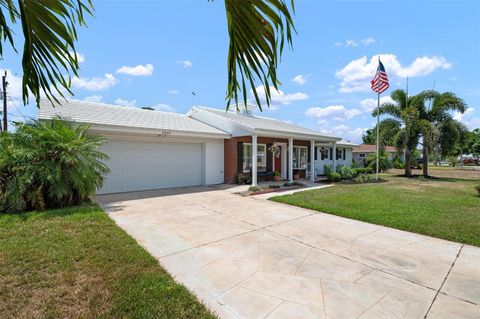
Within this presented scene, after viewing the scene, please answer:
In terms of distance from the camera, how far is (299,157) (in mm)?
→ 17891

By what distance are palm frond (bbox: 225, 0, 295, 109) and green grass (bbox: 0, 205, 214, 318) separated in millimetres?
2554

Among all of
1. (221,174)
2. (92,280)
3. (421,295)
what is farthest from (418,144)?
(92,280)

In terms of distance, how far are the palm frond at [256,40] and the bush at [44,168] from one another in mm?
7567

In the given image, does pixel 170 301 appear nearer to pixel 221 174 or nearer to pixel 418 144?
pixel 221 174

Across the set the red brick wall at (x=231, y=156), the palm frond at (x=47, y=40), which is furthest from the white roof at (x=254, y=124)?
the palm frond at (x=47, y=40)

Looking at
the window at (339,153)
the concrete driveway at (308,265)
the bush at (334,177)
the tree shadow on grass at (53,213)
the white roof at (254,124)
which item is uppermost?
the white roof at (254,124)

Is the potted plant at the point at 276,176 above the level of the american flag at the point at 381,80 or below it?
below

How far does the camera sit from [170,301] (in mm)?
2936

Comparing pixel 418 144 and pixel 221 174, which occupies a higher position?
pixel 418 144

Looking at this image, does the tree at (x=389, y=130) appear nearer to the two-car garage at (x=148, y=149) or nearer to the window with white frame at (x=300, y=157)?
the window with white frame at (x=300, y=157)

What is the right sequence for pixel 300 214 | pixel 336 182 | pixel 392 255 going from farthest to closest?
pixel 336 182 → pixel 300 214 → pixel 392 255

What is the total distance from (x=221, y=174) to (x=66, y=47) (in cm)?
1262

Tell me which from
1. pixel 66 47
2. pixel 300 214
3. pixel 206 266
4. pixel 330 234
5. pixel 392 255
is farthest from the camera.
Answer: pixel 300 214

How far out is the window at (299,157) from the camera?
57.5 feet
